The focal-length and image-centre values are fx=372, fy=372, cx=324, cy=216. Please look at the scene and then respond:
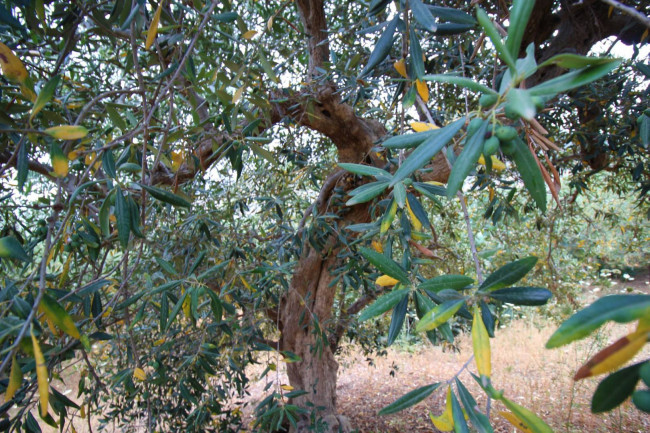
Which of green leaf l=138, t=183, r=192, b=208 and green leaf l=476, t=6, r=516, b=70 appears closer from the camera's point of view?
green leaf l=476, t=6, r=516, b=70

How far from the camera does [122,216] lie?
0.80 meters

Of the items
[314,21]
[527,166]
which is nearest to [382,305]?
[527,166]

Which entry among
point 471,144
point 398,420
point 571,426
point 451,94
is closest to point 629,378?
point 471,144

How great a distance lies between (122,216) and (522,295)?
785mm

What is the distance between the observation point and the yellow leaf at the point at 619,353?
315mm

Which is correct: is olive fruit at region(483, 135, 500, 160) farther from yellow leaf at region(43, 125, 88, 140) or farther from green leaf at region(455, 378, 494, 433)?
yellow leaf at region(43, 125, 88, 140)

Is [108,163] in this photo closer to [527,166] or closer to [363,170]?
[363,170]

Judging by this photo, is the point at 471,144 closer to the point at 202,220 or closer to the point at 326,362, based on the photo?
the point at 202,220

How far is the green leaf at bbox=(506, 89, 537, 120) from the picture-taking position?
35cm

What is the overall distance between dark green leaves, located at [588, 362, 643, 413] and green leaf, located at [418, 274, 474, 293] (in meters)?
0.23

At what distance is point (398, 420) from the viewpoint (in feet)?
13.5

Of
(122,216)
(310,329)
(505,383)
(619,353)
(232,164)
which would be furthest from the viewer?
(505,383)

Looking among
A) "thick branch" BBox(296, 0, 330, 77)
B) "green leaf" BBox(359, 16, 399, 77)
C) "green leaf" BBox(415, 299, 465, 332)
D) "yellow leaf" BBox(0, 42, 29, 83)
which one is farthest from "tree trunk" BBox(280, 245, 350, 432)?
"green leaf" BBox(415, 299, 465, 332)

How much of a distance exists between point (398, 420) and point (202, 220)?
3582 mm
